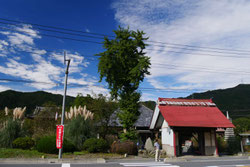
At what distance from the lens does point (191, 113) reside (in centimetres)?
2008

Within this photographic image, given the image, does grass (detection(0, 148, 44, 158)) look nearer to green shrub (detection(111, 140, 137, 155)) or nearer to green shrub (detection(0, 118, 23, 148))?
green shrub (detection(0, 118, 23, 148))

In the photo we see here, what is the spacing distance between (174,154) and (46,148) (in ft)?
36.2

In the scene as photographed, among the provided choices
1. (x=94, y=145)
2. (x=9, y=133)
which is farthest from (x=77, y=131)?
(x=9, y=133)

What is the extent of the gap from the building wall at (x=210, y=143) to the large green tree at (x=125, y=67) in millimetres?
7057

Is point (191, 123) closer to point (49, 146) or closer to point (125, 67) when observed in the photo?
point (125, 67)

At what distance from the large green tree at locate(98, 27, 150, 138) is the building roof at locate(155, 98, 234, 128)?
Answer: 10.9ft

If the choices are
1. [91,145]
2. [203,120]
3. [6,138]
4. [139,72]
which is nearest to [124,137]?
[91,145]

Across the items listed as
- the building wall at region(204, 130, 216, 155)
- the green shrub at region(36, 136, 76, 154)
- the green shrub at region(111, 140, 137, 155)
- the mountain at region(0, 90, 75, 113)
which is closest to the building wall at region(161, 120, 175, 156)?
the building wall at region(204, 130, 216, 155)

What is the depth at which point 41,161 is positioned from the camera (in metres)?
11.8

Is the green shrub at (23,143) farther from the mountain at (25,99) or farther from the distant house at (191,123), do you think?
the mountain at (25,99)

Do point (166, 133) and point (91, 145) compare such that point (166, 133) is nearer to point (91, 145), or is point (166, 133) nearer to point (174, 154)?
point (174, 154)

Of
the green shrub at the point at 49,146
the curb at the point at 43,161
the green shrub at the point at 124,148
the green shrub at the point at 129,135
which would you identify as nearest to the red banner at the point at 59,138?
the curb at the point at 43,161

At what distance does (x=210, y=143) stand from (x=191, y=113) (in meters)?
3.29

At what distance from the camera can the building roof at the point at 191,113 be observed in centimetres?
1818
